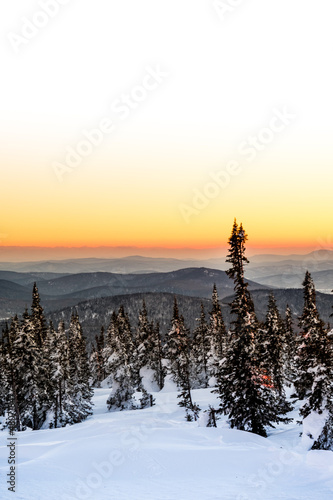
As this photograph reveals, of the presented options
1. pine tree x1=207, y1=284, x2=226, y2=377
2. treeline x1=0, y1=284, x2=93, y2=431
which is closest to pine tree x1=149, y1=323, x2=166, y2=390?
pine tree x1=207, y1=284, x2=226, y2=377

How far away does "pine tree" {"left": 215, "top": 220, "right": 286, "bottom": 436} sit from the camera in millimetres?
24109

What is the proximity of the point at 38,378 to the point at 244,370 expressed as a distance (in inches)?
832

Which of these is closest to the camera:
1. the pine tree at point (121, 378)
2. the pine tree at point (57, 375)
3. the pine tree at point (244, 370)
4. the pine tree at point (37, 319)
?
Result: the pine tree at point (244, 370)

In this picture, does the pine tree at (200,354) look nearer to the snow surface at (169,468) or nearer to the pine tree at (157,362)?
the pine tree at (157,362)

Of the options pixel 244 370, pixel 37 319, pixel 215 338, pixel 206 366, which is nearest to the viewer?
pixel 244 370

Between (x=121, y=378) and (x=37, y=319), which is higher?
(x=37, y=319)

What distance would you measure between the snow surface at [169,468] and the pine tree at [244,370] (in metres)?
2.91

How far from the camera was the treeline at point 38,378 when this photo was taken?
33750mm

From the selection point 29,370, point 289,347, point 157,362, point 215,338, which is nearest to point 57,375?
point 29,370

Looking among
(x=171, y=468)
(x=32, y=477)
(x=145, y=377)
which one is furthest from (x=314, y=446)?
(x=145, y=377)

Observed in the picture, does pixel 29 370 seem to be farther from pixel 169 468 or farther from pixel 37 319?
pixel 169 468

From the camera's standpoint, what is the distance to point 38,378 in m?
34.9

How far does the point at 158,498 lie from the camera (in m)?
11.8

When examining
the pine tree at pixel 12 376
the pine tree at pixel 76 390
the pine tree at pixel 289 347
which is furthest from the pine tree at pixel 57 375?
the pine tree at pixel 289 347
